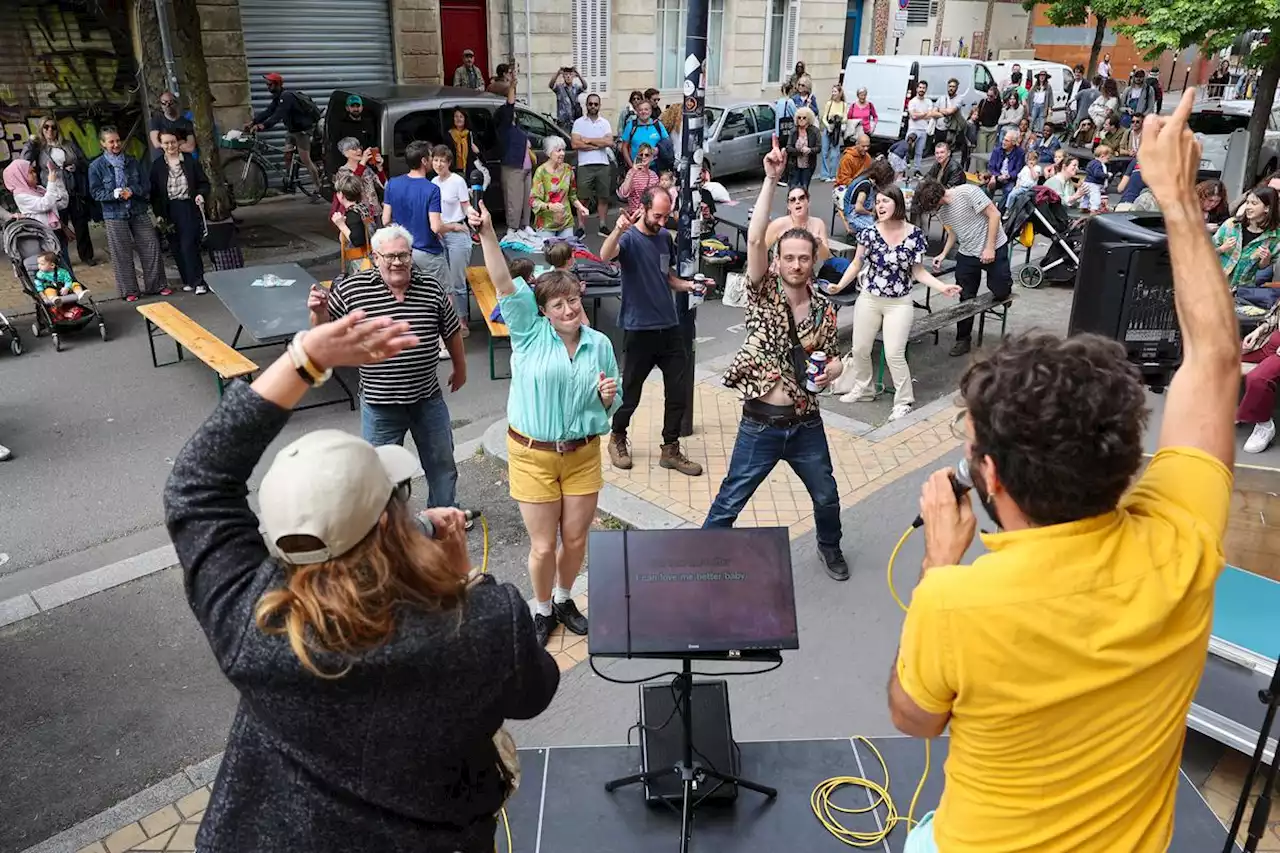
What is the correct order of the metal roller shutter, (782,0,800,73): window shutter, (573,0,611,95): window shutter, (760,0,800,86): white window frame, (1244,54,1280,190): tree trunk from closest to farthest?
(1244,54,1280,190): tree trunk < the metal roller shutter < (573,0,611,95): window shutter < (760,0,800,86): white window frame < (782,0,800,73): window shutter

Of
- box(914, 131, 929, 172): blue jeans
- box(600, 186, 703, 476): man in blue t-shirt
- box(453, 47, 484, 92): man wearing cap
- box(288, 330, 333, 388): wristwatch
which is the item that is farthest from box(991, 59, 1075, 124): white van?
box(288, 330, 333, 388): wristwatch

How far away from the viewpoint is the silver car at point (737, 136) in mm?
17281

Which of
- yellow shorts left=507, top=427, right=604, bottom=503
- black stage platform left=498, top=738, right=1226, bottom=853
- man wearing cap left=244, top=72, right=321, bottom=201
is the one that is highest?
man wearing cap left=244, top=72, right=321, bottom=201

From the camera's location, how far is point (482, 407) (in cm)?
809

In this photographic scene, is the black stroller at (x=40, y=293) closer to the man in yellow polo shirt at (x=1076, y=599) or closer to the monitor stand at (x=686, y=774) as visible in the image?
the monitor stand at (x=686, y=774)

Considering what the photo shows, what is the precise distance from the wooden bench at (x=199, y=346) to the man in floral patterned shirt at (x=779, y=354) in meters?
3.90

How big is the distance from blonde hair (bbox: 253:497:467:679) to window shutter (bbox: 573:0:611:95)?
1951 centimetres

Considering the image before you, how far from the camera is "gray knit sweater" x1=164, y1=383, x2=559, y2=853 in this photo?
1.73 metres

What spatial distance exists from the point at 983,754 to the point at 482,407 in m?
6.69

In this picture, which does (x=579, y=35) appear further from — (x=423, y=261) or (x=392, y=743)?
(x=392, y=743)

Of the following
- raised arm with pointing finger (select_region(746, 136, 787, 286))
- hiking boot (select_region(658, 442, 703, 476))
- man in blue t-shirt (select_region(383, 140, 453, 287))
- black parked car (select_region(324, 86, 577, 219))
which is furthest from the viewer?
black parked car (select_region(324, 86, 577, 219))

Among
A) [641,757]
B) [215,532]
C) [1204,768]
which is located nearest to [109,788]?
[641,757]

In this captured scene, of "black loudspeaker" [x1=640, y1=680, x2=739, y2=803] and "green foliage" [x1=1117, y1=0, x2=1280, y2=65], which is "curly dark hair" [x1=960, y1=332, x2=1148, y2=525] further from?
"green foliage" [x1=1117, y1=0, x2=1280, y2=65]

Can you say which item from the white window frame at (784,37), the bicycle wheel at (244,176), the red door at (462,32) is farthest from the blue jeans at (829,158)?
the bicycle wheel at (244,176)
